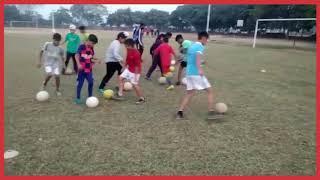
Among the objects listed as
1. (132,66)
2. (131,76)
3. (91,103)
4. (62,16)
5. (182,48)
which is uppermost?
(62,16)

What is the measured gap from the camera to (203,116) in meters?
6.73

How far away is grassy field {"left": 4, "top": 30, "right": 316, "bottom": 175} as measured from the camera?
173 inches

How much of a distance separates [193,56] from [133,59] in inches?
68.9

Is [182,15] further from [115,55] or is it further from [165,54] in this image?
[115,55]

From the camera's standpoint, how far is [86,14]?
103 meters

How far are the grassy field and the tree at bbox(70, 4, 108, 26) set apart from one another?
96161 mm

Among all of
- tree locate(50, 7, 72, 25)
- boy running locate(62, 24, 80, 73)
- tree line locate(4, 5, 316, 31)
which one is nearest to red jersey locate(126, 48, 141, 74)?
boy running locate(62, 24, 80, 73)

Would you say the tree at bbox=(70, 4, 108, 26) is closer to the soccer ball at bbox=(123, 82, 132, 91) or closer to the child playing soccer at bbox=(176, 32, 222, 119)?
the soccer ball at bbox=(123, 82, 132, 91)

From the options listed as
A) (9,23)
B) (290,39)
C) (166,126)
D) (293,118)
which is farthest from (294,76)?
(9,23)

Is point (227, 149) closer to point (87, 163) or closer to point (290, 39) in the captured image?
point (87, 163)

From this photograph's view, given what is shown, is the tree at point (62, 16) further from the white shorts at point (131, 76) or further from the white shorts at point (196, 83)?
the white shorts at point (196, 83)

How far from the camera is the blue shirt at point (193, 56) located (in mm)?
6340

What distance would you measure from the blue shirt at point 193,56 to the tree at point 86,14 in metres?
97.3

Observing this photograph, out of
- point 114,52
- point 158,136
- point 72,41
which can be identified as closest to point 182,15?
point 72,41
